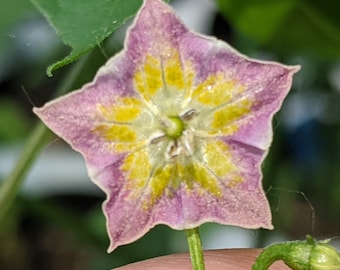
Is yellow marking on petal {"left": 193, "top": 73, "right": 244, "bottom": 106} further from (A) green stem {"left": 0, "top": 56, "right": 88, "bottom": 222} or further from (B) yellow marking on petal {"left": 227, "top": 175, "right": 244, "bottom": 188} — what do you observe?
(A) green stem {"left": 0, "top": 56, "right": 88, "bottom": 222}

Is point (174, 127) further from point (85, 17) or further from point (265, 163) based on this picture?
point (265, 163)

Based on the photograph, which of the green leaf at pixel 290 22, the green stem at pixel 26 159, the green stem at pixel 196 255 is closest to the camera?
the green stem at pixel 196 255

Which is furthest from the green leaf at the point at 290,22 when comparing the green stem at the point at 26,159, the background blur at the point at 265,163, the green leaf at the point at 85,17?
the green leaf at the point at 85,17

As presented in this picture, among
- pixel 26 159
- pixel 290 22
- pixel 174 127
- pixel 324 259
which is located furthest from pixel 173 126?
pixel 290 22

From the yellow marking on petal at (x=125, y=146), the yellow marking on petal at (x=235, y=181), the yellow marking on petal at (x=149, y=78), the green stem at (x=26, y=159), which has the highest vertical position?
the yellow marking on petal at (x=149, y=78)

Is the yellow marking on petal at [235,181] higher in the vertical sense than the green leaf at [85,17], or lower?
lower

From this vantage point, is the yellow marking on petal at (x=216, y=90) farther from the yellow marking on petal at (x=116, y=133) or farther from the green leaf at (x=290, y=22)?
the green leaf at (x=290, y=22)

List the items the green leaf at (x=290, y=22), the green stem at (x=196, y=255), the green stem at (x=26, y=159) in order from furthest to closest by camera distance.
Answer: the green leaf at (x=290, y=22), the green stem at (x=26, y=159), the green stem at (x=196, y=255)

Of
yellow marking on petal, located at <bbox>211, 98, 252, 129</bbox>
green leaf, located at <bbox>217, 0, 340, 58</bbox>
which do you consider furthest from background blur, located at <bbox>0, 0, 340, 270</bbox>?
yellow marking on petal, located at <bbox>211, 98, 252, 129</bbox>
